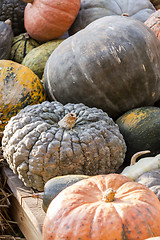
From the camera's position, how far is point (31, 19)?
322 cm

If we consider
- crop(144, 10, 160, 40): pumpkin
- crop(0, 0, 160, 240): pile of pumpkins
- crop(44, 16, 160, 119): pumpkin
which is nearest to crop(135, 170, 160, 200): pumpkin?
crop(0, 0, 160, 240): pile of pumpkins

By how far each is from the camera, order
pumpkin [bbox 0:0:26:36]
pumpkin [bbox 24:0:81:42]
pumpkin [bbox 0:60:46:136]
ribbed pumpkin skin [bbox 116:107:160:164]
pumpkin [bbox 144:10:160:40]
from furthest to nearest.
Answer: pumpkin [bbox 0:0:26:36], pumpkin [bbox 24:0:81:42], pumpkin [bbox 144:10:160:40], pumpkin [bbox 0:60:46:136], ribbed pumpkin skin [bbox 116:107:160:164]

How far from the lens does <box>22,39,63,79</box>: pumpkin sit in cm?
304

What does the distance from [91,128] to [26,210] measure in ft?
1.84

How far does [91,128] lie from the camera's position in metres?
1.73

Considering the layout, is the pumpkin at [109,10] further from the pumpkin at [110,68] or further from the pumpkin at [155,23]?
the pumpkin at [110,68]

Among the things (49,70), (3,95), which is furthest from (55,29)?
(3,95)

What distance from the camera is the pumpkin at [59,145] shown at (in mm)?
1616

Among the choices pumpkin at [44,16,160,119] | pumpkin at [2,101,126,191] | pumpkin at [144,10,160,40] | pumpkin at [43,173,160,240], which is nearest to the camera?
pumpkin at [43,173,160,240]

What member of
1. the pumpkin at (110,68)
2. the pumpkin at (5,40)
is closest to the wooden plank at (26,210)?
the pumpkin at (110,68)

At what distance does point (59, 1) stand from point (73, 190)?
2389 millimetres

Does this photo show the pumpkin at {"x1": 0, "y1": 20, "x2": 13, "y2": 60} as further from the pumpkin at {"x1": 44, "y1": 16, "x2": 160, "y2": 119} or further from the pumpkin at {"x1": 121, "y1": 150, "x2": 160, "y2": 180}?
the pumpkin at {"x1": 121, "y1": 150, "x2": 160, "y2": 180}

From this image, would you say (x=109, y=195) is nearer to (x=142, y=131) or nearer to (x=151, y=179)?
(x=151, y=179)

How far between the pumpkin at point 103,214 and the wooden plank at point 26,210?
0.42 meters
